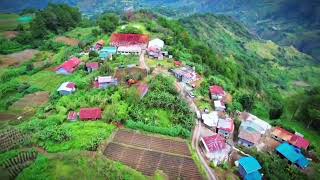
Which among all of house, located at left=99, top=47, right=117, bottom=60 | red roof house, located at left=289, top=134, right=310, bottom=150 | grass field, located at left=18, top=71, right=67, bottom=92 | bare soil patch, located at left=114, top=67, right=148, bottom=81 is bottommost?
red roof house, located at left=289, top=134, right=310, bottom=150

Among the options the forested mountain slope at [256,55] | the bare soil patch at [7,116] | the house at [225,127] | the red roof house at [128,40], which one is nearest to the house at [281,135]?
the house at [225,127]

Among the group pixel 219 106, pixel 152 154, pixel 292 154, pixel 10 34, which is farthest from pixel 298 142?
pixel 10 34

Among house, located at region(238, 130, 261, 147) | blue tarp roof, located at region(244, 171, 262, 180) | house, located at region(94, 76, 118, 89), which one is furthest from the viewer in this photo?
house, located at region(94, 76, 118, 89)

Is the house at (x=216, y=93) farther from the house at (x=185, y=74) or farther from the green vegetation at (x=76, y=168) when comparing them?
the green vegetation at (x=76, y=168)

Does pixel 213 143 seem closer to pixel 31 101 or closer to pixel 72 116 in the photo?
pixel 72 116

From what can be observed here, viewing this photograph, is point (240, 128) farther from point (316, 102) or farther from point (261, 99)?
point (261, 99)

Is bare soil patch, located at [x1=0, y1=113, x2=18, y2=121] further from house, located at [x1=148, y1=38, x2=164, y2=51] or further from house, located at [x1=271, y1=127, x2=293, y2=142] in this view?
house, located at [x1=271, y1=127, x2=293, y2=142]

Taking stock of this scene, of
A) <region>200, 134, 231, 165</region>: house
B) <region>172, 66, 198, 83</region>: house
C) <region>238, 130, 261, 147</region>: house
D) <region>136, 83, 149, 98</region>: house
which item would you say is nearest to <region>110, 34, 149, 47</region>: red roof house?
<region>172, 66, 198, 83</region>: house

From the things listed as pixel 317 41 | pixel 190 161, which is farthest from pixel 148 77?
pixel 317 41
